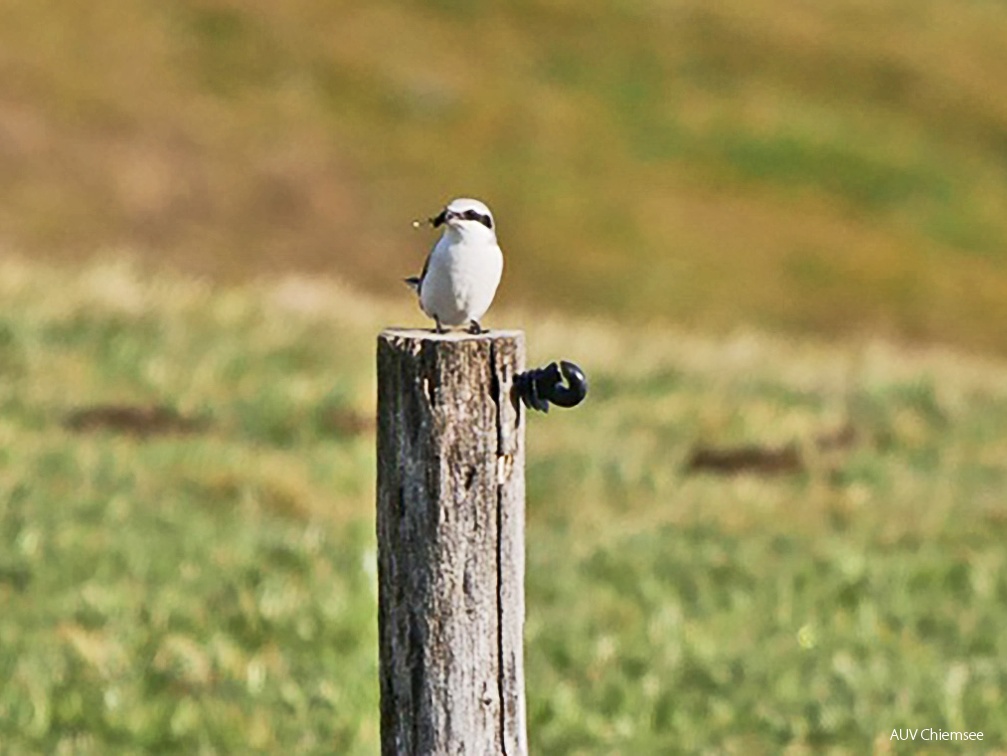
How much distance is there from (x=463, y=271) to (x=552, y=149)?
152ft

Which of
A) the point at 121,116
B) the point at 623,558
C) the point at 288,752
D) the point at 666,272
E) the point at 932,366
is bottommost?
the point at 288,752

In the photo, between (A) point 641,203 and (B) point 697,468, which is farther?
(A) point 641,203

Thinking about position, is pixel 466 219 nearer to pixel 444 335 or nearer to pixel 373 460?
pixel 444 335

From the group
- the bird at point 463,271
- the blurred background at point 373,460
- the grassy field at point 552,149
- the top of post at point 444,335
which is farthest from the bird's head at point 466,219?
the grassy field at point 552,149

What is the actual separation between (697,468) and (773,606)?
4.33m

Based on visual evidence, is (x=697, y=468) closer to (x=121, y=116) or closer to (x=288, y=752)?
(x=288, y=752)

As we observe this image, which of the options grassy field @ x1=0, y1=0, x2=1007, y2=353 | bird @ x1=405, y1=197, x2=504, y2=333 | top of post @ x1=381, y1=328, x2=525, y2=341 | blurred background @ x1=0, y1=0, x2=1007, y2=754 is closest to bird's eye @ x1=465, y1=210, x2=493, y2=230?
bird @ x1=405, y1=197, x2=504, y2=333

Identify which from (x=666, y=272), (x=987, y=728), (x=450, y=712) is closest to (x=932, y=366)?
(x=987, y=728)

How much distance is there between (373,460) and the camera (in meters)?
16.3

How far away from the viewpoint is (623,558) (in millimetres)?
13977

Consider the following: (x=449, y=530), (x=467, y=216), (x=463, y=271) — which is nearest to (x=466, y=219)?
(x=467, y=216)

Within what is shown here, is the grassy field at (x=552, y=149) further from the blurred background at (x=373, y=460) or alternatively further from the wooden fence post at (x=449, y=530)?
the wooden fence post at (x=449, y=530)

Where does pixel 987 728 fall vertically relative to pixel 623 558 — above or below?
below

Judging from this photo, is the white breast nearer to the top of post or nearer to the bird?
the bird
